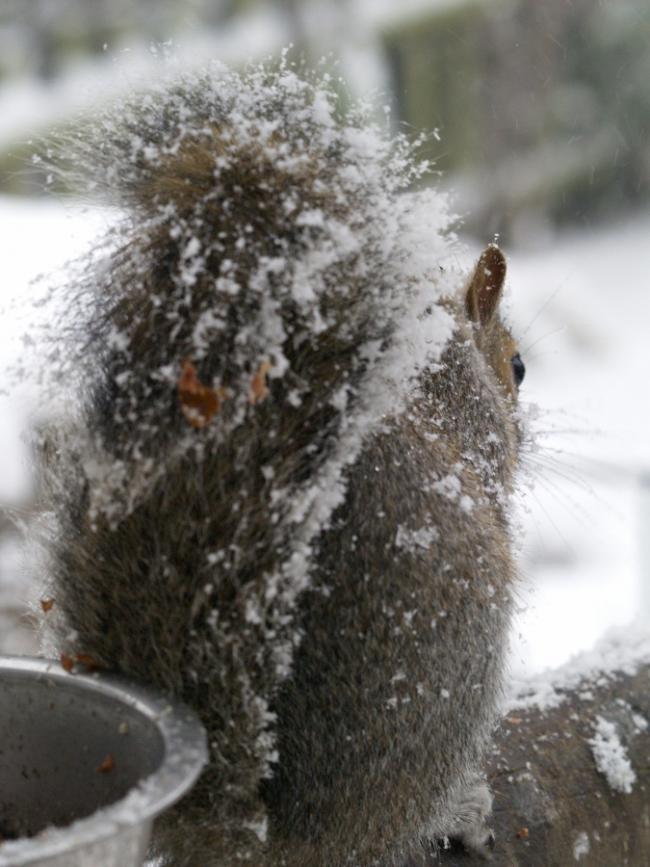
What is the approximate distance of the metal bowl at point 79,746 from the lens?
759mm

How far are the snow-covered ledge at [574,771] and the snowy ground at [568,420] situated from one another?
0.11 metres

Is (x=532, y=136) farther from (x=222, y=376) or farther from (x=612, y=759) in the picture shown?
(x=222, y=376)

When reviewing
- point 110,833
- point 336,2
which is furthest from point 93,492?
point 336,2

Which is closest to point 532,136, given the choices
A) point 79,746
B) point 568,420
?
point 568,420

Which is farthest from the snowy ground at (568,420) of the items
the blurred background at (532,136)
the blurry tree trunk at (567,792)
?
the blurry tree trunk at (567,792)

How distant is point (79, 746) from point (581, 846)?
786 mm

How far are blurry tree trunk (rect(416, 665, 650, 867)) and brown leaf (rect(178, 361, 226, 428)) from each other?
697 mm

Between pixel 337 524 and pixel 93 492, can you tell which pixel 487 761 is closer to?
pixel 337 524

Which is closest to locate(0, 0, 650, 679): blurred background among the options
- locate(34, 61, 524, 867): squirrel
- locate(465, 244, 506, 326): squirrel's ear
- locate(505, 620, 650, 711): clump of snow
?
locate(505, 620, 650, 711): clump of snow

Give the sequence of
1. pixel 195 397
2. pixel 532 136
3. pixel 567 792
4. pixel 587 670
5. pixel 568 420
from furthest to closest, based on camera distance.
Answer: pixel 532 136 < pixel 568 420 < pixel 587 670 < pixel 567 792 < pixel 195 397

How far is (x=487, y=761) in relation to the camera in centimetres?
143

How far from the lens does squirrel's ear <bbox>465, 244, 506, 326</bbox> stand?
1.39 m

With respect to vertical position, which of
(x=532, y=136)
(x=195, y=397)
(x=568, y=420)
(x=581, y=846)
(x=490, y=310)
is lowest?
(x=568, y=420)

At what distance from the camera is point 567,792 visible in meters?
1.43
